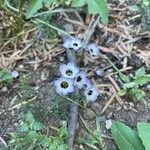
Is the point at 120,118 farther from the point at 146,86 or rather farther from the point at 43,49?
the point at 43,49

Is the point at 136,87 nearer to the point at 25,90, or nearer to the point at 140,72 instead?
the point at 140,72

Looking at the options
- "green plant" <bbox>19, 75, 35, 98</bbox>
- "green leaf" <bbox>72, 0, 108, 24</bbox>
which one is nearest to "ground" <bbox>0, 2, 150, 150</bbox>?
"green plant" <bbox>19, 75, 35, 98</bbox>

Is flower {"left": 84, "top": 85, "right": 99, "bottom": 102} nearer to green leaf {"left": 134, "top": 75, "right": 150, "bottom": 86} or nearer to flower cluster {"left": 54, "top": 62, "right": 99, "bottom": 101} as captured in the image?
flower cluster {"left": 54, "top": 62, "right": 99, "bottom": 101}

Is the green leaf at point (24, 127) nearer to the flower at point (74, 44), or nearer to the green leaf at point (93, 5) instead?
the flower at point (74, 44)

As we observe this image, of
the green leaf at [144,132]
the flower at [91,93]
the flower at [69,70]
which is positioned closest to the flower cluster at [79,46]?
the flower at [69,70]

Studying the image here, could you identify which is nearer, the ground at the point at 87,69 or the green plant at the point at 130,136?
the green plant at the point at 130,136

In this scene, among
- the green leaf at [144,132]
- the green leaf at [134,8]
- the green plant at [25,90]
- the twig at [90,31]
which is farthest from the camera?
the green leaf at [134,8]
